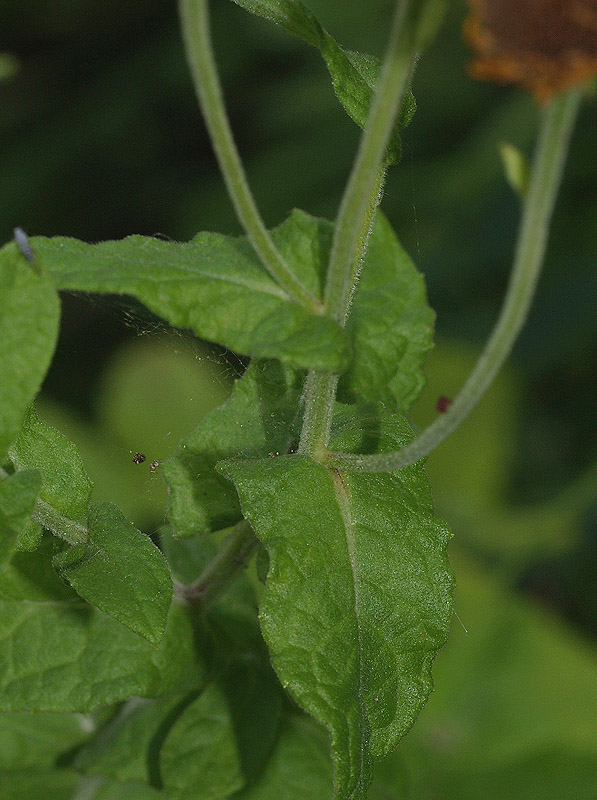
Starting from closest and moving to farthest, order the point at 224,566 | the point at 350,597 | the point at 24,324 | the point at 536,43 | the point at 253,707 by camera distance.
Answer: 1. the point at 536,43
2. the point at 24,324
3. the point at 350,597
4. the point at 224,566
5. the point at 253,707

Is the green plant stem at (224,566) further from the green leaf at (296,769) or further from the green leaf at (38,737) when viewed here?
the green leaf at (38,737)

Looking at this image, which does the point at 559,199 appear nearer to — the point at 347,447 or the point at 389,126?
the point at 347,447

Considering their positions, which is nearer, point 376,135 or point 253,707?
point 376,135

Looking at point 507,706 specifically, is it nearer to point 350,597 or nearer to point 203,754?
point 203,754

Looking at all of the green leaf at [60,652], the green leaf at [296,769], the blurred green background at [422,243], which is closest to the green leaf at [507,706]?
the blurred green background at [422,243]

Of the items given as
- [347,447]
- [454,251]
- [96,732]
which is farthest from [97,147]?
[347,447]

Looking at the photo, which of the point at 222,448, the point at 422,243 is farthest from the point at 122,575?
the point at 422,243
